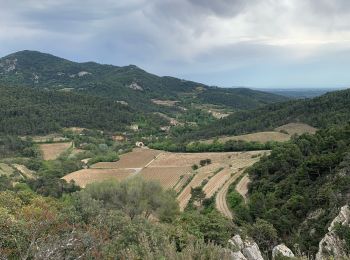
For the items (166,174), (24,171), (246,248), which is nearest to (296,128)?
(166,174)

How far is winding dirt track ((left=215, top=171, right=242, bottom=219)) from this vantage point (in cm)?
4506

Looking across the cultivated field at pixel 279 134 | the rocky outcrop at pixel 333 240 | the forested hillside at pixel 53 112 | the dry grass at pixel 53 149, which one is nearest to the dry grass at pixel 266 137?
the cultivated field at pixel 279 134

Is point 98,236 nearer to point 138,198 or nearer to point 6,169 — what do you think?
point 138,198

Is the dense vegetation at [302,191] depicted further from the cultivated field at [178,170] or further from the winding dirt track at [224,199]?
the cultivated field at [178,170]

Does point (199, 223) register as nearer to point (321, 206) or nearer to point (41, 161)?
point (321, 206)

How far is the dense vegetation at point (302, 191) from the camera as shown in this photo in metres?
27.2

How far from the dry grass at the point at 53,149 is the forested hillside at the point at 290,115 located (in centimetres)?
3299

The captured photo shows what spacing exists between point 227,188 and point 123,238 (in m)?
41.0

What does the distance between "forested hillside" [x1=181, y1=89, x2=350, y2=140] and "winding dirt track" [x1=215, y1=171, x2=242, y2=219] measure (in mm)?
33121

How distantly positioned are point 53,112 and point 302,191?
125 m

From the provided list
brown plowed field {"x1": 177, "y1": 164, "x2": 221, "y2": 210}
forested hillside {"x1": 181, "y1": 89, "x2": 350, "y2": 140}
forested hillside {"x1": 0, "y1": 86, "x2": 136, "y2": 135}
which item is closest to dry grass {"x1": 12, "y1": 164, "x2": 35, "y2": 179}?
brown plowed field {"x1": 177, "y1": 164, "x2": 221, "y2": 210}

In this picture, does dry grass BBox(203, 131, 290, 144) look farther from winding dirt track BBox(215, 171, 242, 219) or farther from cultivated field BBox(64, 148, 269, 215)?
winding dirt track BBox(215, 171, 242, 219)

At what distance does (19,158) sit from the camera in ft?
319

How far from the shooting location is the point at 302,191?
117 ft
